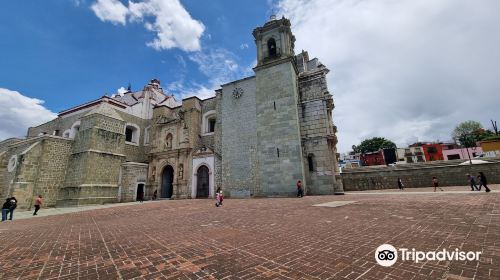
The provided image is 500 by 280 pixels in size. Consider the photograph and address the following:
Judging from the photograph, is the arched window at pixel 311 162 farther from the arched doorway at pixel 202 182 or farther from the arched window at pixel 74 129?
the arched window at pixel 74 129

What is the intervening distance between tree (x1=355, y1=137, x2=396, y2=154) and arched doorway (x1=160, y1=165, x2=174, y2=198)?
163 feet

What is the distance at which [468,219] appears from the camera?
5.63 m

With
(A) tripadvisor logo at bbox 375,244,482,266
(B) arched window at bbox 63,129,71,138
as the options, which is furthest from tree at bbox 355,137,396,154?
(B) arched window at bbox 63,129,71,138

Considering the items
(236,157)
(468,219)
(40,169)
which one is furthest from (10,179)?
(468,219)

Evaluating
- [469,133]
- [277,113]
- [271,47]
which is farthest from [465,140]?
[277,113]

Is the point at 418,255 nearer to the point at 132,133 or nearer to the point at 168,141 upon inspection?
the point at 168,141

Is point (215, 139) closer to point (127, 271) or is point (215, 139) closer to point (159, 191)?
point (159, 191)

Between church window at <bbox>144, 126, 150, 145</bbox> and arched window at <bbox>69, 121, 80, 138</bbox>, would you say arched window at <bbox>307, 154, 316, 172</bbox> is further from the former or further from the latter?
arched window at <bbox>69, 121, 80, 138</bbox>

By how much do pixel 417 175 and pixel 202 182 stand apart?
21156 millimetres

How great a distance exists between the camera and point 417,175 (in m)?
Result: 20.4

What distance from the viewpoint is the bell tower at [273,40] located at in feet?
64.8

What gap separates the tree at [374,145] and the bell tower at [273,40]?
42.9 metres

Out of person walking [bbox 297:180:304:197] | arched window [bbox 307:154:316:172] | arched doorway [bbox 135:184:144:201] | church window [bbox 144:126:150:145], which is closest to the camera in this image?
person walking [bbox 297:180:304:197]

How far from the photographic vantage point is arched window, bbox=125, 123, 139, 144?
2508cm
